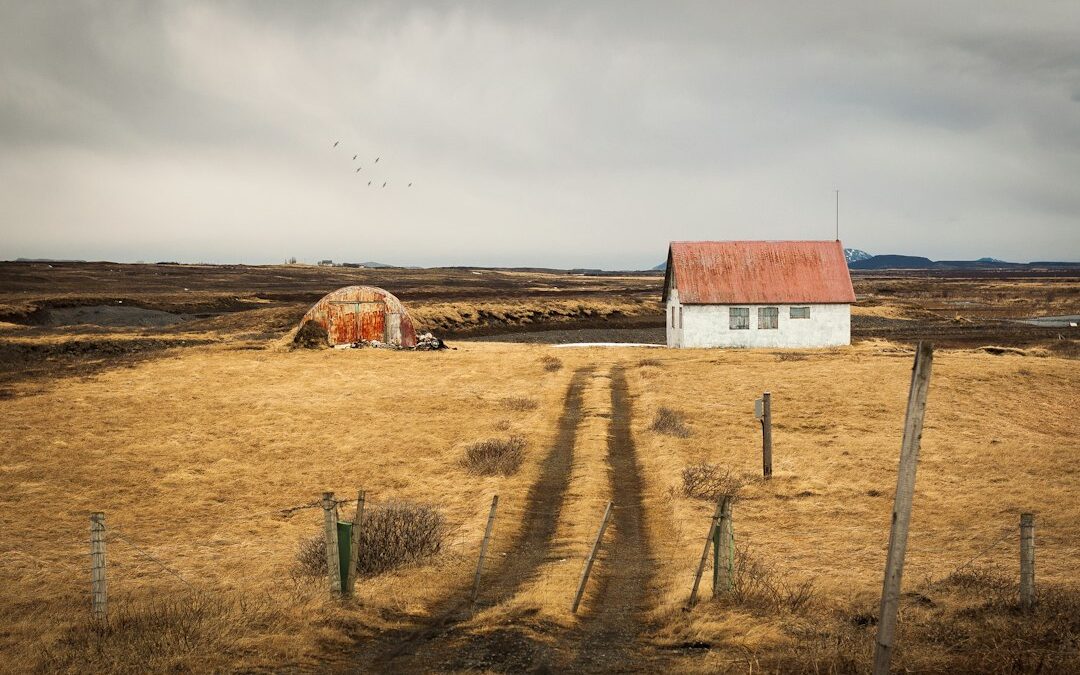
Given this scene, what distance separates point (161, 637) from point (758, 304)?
40423 mm

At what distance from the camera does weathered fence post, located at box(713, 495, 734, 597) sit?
12.4 meters

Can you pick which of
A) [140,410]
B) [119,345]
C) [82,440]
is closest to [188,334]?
[119,345]

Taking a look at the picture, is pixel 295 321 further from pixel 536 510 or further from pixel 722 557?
pixel 722 557

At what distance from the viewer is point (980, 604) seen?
11.6 metres

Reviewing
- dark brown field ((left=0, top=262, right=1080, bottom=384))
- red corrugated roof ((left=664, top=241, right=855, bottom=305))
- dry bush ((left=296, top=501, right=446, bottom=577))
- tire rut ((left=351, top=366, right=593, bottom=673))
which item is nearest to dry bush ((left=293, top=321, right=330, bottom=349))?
dark brown field ((left=0, top=262, right=1080, bottom=384))

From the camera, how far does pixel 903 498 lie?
8.05m

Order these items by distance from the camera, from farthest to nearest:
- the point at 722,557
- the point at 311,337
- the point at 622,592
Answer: the point at 311,337, the point at 622,592, the point at 722,557

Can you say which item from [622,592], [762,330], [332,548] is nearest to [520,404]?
[622,592]

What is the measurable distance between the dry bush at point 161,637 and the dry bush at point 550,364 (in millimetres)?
27850

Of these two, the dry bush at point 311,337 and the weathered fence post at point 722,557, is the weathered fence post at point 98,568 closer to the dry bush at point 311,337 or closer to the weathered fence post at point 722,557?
the weathered fence post at point 722,557

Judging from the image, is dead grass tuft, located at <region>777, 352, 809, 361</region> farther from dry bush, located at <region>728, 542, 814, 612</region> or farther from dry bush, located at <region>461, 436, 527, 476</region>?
dry bush, located at <region>728, 542, 814, 612</region>

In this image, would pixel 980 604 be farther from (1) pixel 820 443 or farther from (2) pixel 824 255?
(2) pixel 824 255

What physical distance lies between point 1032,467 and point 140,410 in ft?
85.7

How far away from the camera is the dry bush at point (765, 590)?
1196 centimetres
